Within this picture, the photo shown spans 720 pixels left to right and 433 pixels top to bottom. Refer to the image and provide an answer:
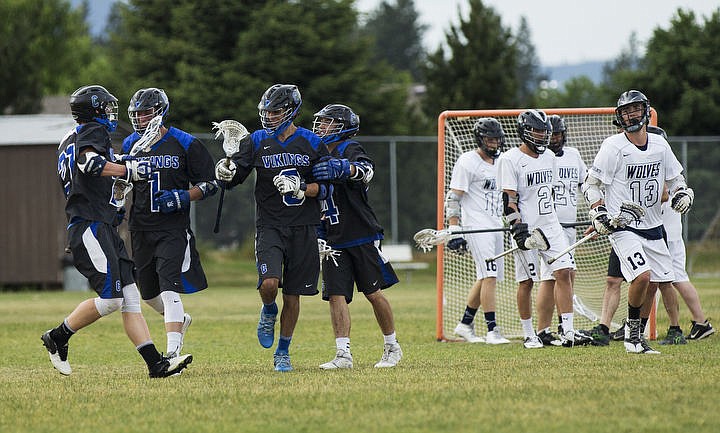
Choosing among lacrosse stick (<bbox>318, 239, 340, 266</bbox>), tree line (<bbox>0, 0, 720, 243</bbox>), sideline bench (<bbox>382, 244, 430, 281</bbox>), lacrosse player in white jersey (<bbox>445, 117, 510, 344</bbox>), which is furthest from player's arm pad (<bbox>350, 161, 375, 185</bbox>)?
tree line (<bbox>0, 0, 720, 243</bbox>)

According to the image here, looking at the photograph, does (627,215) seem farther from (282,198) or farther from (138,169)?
(138,169)

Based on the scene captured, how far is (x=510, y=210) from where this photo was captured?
11.2 meters

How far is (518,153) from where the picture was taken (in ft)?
37.4

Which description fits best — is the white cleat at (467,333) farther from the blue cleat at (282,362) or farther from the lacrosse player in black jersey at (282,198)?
the lacrosse player in black jersey at (282,198)

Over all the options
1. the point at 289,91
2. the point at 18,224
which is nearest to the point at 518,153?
the point at 289,91

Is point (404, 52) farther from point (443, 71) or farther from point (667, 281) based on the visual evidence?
point (667, 281)

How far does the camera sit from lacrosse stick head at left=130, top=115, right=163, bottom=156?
30.1 feet

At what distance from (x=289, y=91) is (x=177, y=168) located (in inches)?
40.8

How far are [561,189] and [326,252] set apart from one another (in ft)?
10.9

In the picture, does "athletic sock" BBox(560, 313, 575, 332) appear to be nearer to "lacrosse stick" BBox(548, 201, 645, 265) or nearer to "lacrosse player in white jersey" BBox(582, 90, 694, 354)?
"lacrosse player in white jersey" BBox(582, 90, 694, 354)

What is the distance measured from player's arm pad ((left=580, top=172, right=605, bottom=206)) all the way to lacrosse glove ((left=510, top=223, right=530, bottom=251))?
2.62ft

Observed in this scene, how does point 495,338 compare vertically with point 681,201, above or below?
below

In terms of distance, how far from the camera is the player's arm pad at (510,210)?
1116cm

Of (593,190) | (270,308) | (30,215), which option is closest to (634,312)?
(593,190)
